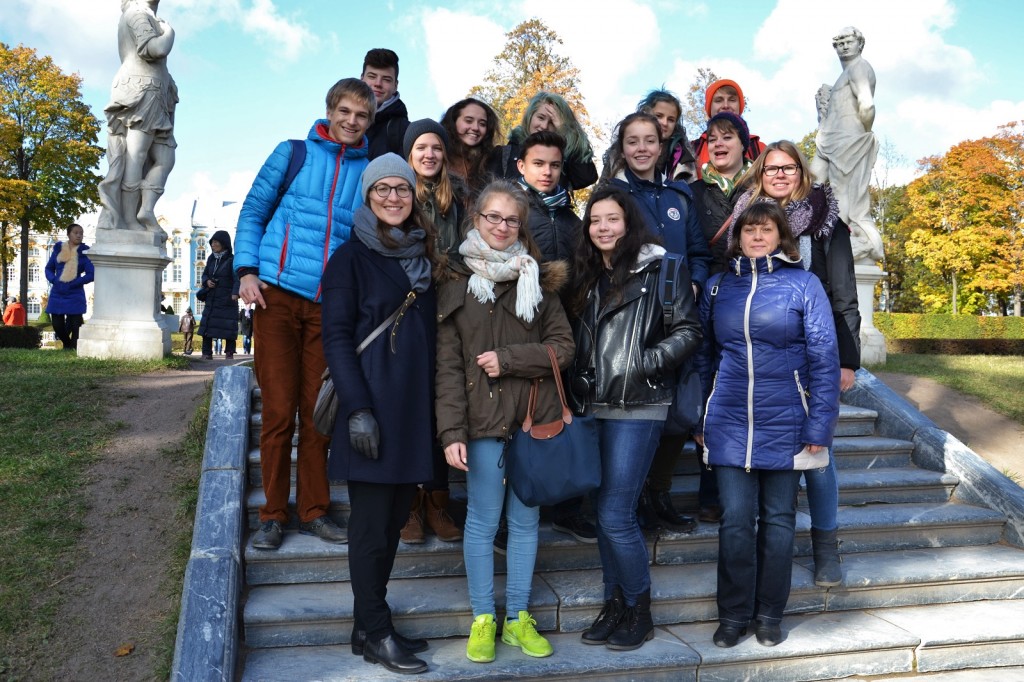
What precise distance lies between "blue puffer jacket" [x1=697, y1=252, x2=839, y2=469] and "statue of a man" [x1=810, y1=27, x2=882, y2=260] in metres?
7.92

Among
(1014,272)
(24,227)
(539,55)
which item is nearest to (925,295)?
(1014,272)

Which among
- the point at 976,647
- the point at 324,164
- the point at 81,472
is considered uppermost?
the point at 324,164

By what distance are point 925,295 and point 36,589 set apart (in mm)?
44727

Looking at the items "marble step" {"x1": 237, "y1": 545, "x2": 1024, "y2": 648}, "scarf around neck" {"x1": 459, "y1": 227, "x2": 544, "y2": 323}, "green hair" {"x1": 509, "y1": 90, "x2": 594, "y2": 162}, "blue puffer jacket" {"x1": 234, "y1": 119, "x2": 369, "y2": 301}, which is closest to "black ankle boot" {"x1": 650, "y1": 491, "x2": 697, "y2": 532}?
"marble step" {"x1": 237, "y1": 545, "x2": 1024, "y2": 648}

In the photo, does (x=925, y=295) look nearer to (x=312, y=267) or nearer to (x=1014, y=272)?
(x=1014, y=272)

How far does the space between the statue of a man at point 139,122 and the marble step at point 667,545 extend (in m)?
6.34

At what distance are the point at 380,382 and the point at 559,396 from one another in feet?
2.58

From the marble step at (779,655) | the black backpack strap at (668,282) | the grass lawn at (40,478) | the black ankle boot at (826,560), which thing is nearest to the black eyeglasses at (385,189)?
the black backpack strap at (668,282)

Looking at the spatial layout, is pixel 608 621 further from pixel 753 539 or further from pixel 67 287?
pixel 67 287

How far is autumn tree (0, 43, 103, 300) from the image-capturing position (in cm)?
2800

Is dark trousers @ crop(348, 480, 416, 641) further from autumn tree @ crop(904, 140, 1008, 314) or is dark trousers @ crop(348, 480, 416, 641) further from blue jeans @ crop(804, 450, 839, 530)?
autumn tree @ crop(904, 140, 1008, 314)

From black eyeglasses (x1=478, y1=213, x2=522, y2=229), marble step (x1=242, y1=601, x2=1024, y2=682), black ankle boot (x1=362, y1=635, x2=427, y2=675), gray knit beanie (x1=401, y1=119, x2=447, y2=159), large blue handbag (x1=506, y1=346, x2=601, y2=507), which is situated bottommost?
marble step (x1=242, y1=601, x2=1024, y2=682)

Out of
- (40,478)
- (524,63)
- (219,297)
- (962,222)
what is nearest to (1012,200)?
(962,222)

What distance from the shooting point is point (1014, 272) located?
3359 centimetres
